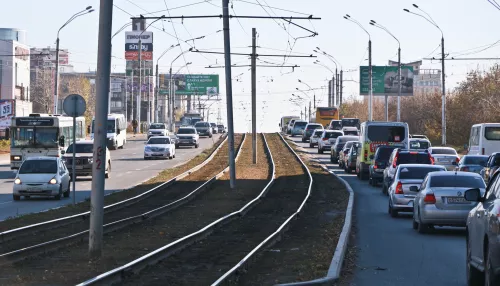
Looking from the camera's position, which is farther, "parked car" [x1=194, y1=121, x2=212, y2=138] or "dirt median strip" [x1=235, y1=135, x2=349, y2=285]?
"parked car" [x1=194, y1=121, x2=212, y2=138]

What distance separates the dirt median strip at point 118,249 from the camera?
1535 centimetres

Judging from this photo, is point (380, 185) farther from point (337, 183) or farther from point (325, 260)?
point (325, 260)

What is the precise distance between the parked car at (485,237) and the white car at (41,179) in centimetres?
2227

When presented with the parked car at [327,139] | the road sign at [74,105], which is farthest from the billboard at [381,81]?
the road sign at [74,105]

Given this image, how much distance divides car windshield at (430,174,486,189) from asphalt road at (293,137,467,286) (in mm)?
1120

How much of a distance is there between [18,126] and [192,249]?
28544 mm

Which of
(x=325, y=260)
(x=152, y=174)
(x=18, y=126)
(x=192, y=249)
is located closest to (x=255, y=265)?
(x=325, y=260)

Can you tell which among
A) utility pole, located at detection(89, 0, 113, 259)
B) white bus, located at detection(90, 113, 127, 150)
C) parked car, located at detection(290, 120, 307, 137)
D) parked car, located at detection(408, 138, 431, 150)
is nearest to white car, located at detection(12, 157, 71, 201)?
utility pole, located at detection(89, 0, 113, 259)

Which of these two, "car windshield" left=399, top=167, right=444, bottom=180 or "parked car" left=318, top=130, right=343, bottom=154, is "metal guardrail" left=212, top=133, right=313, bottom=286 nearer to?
"car windshield" left=399, top=167, right=444, bottom=180

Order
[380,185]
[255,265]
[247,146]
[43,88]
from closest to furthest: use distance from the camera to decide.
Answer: [255,265], [380,185], [247,146], [43,88]

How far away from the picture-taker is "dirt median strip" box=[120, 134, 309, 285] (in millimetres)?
15309

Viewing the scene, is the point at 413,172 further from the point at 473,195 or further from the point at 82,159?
the point at 82,159

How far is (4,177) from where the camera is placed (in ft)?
157

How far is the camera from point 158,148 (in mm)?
66875
